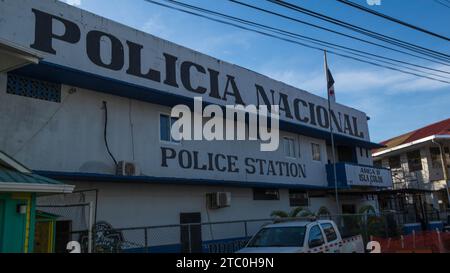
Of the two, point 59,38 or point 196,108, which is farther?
point 196,108

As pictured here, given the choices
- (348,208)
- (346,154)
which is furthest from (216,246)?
(346,154)

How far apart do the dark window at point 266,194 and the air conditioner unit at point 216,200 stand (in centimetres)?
273

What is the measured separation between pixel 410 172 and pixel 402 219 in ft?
48.1

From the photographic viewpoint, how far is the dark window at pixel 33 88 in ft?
40.4

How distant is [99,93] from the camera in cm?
1445

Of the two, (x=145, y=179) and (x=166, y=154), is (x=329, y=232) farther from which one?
(x=166, y=154)

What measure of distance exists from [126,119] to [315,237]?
7488 mm

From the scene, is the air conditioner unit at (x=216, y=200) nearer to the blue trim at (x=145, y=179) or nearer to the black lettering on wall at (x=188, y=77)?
the blue trim at (x=145, y=179)

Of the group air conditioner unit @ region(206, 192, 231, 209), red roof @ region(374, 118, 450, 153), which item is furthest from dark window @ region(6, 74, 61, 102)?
red roof @ region(374, 118, 450, 153)

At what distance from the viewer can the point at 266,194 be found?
68.3ft

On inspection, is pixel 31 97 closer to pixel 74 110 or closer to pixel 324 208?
pixel 74 110

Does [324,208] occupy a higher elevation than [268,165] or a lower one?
lower

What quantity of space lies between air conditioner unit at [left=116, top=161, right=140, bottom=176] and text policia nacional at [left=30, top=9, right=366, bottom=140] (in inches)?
119
